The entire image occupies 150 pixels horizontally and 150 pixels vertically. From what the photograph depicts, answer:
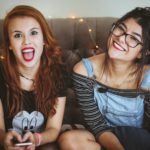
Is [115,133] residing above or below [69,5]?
below

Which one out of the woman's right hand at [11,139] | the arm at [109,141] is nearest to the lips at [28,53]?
the woman's right hand at [11,139]

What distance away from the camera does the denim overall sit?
990 mm

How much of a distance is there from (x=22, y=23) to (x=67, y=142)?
37 centimetres

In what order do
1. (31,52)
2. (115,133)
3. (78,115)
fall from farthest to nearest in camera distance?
1. (78,115)
2. (115,133)
3. (31,52)

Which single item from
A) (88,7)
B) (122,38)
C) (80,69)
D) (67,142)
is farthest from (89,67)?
(88,7)

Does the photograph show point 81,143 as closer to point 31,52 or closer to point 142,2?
point 31,52

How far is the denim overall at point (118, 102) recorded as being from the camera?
0.99 metres

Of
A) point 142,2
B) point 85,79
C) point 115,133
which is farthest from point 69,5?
point 115,133

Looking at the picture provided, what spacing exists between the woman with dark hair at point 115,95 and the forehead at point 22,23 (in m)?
0.20

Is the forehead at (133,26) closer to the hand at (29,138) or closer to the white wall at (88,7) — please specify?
the white wall at (88,7)

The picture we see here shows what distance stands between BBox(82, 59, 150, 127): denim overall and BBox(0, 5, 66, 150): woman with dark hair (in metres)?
0.11

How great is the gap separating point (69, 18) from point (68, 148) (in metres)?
0.50

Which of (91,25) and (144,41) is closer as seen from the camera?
(144,41)

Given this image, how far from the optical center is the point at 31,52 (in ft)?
2.89
